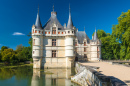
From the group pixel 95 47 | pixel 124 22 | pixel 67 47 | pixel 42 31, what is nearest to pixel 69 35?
pixel 67 47

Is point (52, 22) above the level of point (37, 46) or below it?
above

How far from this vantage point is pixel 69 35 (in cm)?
1941

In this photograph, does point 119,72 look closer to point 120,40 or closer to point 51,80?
point 51,80

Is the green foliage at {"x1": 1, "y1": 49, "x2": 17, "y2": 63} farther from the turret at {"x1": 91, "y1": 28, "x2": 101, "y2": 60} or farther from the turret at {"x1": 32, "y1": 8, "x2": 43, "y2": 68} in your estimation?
the turret at {"x1": 91, "y1": 28, "x2": 101, "y2": 60}

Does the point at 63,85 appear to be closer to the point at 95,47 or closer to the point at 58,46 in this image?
the point at 58,46

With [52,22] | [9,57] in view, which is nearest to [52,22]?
[52,22]

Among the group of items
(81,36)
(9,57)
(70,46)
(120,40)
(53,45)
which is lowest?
(9,57)

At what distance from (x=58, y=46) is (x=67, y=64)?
3.42 meters

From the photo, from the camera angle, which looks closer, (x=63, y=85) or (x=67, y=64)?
(x=63, y=85)

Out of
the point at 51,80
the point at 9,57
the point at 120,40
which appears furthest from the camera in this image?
the point at 9,57

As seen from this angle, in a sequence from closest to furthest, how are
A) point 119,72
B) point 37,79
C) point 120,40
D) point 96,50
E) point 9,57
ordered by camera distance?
point 119,72 < point 37,79 < point 120,40 < point 96,50 < point 9,57

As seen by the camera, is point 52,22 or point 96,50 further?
point 96,50

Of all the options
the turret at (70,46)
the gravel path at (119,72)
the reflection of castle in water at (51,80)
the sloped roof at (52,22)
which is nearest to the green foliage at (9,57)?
the sloped roof at (52,22)

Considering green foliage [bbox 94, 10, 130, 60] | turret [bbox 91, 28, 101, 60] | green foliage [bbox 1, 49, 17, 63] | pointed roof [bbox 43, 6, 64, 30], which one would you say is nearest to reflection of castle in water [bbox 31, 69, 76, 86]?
pointed roof [bbox 43, 6, 64, 30]
